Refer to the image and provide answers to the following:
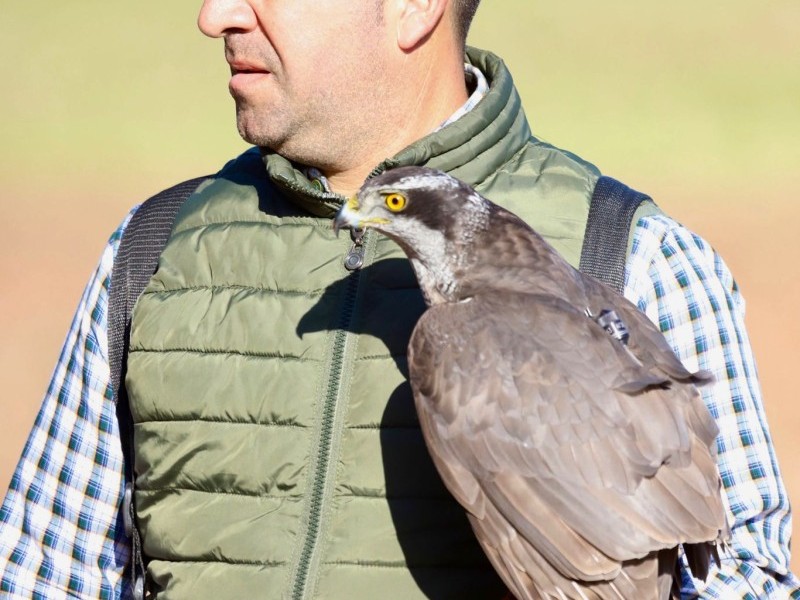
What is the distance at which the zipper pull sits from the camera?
11.3ft

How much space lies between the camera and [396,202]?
3.34 m

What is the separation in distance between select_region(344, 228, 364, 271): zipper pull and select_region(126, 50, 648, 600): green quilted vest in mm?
25

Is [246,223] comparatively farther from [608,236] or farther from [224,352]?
[608,236]

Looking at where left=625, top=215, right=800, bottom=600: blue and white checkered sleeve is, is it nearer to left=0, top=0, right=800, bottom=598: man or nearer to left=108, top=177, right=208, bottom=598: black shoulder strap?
left=0, top=0, right=800, bottom=598: man

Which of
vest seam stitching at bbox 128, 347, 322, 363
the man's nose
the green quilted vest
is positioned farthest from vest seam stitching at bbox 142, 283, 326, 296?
the man's nose

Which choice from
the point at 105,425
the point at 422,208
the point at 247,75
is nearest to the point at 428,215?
the point at 422,208

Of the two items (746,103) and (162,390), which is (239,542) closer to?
(162,390)

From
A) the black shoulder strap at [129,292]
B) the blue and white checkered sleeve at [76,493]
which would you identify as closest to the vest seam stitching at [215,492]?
the black shoulder strap at [129,292]

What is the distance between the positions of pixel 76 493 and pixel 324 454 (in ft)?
2.79

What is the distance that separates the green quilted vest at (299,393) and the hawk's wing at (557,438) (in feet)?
0.60

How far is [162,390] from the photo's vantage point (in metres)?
3.49

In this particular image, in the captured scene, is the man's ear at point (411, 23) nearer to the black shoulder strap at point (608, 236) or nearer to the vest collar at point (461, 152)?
the vest collar at point (461, 152)

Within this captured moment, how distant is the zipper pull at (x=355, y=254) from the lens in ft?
11.3

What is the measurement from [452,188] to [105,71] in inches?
827
